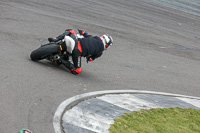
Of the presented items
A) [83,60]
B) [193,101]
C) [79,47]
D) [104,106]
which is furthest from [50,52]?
[193,101]

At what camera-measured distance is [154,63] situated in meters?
10.2

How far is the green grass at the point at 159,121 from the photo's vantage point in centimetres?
538

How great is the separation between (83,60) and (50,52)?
1795mm

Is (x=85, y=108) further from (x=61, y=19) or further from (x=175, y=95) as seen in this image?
(x=61, y=19)

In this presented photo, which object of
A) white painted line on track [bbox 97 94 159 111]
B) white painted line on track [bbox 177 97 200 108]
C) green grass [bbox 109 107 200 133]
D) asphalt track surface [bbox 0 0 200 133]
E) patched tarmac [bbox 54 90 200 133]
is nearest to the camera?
patched tarmac [bbox 54 90 200 133]

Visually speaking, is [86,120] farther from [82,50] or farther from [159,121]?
[82,50]

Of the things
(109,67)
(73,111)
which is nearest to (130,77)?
(109,67)

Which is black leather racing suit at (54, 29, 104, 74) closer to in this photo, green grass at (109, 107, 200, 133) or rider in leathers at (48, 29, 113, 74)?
rider in leathers at (48, 29, 113, 74)

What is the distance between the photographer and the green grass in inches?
212

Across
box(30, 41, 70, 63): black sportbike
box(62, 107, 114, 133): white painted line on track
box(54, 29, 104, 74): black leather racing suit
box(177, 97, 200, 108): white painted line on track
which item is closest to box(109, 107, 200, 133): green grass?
box(62, 107, 114, 133): white painted line on track

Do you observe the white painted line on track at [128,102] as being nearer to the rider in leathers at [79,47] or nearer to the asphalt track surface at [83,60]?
the asphalt track surface at [83,60]

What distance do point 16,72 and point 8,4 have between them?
6967 millimetres

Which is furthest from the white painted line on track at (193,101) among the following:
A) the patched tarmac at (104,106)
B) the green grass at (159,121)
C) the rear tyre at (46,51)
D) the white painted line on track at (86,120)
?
the rear tyre at (46,51)

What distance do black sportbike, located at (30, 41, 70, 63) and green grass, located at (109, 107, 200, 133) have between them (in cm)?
249
